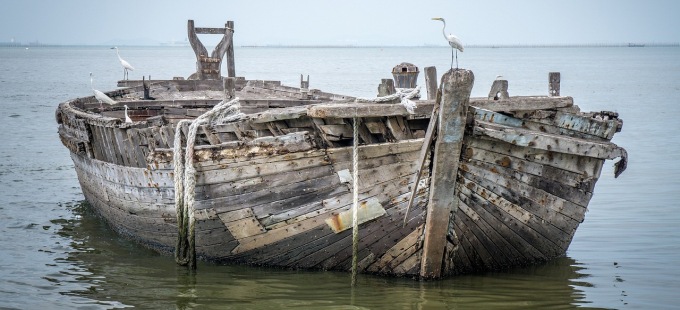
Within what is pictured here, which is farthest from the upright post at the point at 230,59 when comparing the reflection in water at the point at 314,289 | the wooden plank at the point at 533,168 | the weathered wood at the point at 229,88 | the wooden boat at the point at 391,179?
the wooden plank at the point at 533,168

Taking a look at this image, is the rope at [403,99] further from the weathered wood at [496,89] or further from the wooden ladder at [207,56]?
the wooden ladder at [207,56]

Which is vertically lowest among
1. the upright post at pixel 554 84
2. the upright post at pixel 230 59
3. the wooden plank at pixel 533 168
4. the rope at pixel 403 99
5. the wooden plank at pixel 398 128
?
the wooden plank at pixel 533 168

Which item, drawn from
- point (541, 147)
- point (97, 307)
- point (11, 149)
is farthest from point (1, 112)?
point (541, 147)

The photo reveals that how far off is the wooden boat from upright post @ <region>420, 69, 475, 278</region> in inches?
0.5

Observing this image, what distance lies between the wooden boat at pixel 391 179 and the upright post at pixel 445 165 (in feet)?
0.04

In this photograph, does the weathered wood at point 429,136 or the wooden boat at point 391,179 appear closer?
the weathered wood at point 429,136

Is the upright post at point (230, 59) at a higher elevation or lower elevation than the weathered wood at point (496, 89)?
higher

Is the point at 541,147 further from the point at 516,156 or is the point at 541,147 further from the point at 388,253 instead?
the point at 388,253

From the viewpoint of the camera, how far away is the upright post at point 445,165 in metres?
7.61

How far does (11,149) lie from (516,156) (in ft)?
55.9

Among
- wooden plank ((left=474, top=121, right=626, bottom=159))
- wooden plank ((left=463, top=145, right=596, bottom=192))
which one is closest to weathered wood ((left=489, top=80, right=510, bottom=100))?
wooden plank ((left=474, top=121, right=626, bottom=159))

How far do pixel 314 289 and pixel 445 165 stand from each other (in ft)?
6.41

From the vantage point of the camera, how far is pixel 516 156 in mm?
8242

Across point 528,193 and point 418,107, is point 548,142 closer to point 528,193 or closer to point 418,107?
point 528,193
